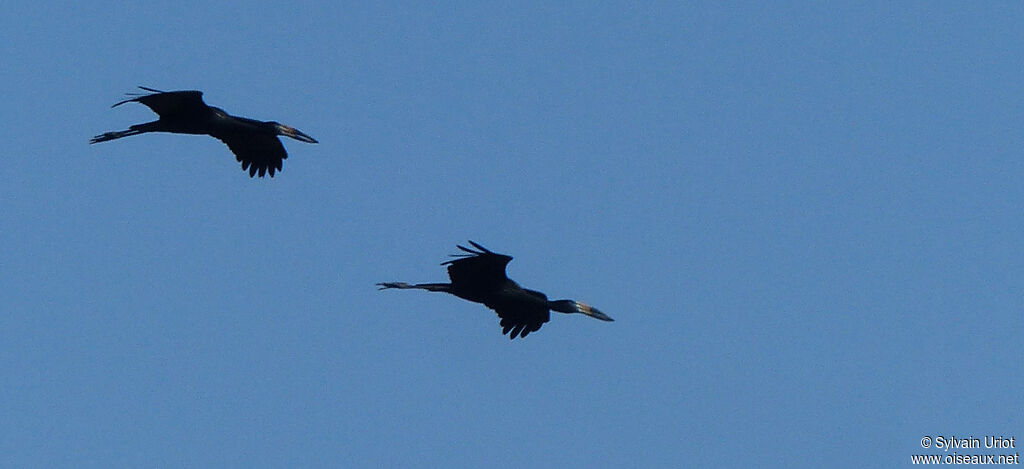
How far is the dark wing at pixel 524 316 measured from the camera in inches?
1078

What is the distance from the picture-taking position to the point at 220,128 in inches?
1088

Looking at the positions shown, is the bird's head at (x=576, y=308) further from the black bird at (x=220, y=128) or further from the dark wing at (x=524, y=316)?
the black bird at (x=220, y=128)

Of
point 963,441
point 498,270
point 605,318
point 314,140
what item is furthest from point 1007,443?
point 314,140

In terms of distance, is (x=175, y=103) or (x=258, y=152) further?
(x=258, y=152)

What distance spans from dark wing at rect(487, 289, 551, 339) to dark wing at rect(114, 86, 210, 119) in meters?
4.88

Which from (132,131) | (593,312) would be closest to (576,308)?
(593,312)

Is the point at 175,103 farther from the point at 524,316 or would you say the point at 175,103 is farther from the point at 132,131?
the point at 524,316

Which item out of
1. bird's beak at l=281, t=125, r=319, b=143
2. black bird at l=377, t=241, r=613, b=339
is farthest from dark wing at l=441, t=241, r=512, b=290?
bird's beak at l=281, t=125, r=319, b=143

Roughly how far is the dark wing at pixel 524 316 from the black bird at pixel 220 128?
400cm

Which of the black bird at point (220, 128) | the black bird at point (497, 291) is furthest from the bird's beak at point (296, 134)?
the black bird at point (497, 291)

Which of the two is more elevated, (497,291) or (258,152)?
(258,152)

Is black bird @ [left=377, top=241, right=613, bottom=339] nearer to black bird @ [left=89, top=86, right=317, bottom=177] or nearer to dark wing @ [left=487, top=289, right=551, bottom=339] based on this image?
dark wing @ [left=487, top=289, right=551, bottom=339]

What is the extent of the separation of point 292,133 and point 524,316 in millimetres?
4485

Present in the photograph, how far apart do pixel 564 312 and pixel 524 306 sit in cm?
88
